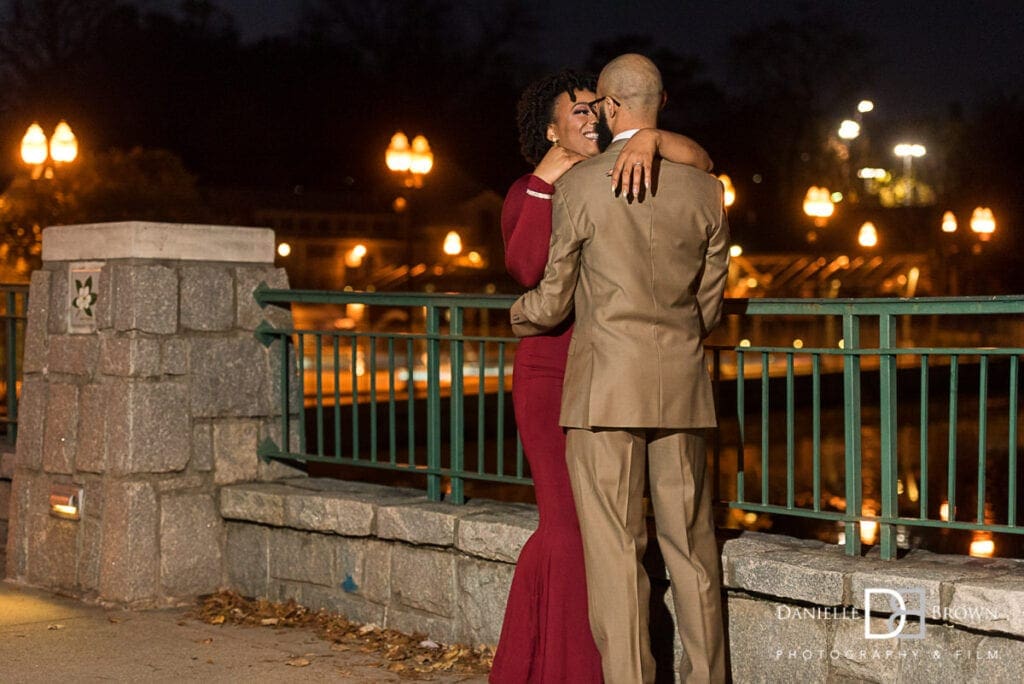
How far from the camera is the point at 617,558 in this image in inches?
178

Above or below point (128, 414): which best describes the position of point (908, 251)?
above

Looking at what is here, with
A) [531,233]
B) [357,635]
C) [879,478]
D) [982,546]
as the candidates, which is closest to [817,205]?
[879,478]

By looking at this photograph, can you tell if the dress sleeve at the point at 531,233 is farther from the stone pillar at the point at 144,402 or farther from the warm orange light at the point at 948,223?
the warm orange light at the point at 948,223

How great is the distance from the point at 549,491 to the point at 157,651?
93.5 inches

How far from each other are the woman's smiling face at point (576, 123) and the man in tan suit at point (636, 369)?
22cm

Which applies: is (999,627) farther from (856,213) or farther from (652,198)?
(856,213)

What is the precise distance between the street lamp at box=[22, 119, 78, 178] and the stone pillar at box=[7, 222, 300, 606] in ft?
59.2

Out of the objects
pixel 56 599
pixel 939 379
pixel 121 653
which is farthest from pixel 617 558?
pixel 939 379

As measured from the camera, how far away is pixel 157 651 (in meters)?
6.38

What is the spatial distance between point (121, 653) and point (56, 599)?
1.32 m

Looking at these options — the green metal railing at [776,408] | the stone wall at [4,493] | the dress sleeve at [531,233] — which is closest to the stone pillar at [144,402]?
the green metal railing at [776,408]

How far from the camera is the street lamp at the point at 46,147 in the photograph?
24.8m

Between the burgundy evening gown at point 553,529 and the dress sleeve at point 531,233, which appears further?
the burgundy evening gown at point 553,529

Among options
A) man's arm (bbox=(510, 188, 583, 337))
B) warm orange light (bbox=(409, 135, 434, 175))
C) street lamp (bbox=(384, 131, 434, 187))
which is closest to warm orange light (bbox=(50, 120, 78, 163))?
street lamp (bbox=(384, 131, 434, 187))
